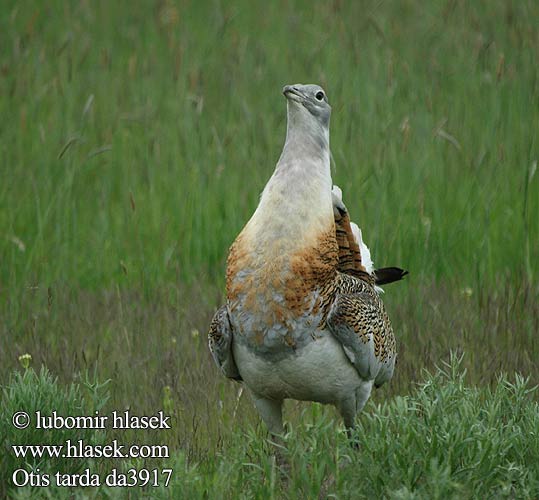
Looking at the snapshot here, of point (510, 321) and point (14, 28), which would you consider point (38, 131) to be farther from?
point (510, 321)

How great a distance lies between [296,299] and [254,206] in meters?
2.95

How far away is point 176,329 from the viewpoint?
599 cm

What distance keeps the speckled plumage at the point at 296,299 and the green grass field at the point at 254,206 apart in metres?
0.26

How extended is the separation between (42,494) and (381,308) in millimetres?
1723

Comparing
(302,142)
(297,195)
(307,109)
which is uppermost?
(307,109)

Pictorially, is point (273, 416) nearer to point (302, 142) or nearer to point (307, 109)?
point (302, 142)

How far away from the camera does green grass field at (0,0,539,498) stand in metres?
3.89

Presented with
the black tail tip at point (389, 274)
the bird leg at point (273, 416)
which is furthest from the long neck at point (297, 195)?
the black tail tip at point (389, 274)

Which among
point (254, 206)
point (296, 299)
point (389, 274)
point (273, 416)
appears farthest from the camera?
point (254, 206)

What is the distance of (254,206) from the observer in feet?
23.2

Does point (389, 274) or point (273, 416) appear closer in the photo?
point (273, 416)

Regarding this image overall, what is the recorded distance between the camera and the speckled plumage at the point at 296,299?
416cm

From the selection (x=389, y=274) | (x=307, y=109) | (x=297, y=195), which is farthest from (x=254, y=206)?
(x=297, y=195)

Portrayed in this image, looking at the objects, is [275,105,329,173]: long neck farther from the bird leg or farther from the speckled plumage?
the bird leg
